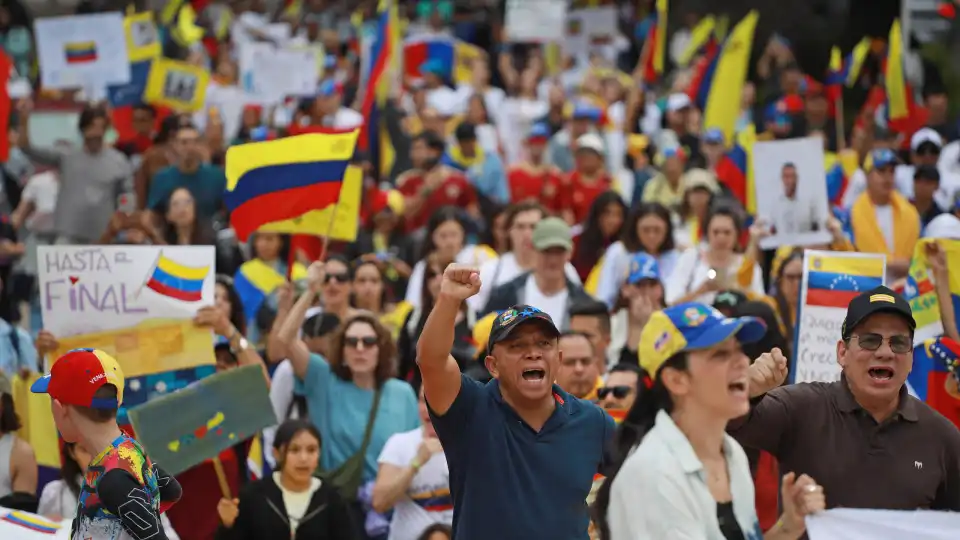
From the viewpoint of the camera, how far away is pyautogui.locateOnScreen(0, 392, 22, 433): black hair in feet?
30.3

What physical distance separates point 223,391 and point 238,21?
18799 mm

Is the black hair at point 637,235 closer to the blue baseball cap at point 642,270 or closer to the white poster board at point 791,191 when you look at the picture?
the white poster board at point 791,191

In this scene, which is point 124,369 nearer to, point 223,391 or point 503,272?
point 223,391

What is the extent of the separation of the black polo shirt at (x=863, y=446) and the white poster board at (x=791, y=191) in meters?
5.42

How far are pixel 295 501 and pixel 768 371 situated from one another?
130 inches

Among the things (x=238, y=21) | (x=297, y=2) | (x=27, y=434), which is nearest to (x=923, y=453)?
(x=27, y=434)

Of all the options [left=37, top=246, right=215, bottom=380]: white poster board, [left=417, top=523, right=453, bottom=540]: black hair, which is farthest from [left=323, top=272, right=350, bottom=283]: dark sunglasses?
[left=417, top=523, right=453, bottom=540]: black hair

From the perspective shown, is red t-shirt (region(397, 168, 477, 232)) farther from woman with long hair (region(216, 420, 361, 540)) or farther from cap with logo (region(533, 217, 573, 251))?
woman with long hair (region(216, 420, 361, 540))

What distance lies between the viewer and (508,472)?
17.9 feet

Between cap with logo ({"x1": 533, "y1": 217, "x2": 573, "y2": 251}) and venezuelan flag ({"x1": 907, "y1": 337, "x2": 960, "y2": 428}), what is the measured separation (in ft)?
9.28

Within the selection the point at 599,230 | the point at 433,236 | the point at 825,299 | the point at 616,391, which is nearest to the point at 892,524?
the point at 616,391

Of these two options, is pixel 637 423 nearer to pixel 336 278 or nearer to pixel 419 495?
pixel 419 495

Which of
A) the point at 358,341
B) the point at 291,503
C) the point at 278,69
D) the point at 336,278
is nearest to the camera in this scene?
the point at 291,503

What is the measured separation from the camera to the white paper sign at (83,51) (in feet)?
54.2
